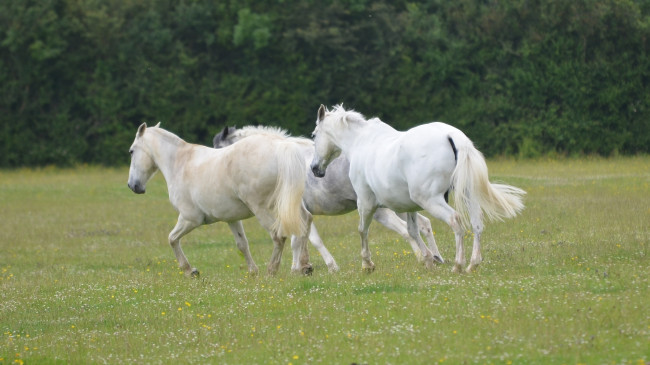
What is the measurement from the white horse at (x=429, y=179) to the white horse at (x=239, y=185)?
0.86m

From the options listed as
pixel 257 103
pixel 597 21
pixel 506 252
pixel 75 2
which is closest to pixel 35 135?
pixel 75 2

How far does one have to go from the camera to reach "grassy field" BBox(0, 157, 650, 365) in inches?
291

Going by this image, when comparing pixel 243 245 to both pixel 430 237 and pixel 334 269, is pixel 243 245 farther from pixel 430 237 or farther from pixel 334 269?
pixel 430 237

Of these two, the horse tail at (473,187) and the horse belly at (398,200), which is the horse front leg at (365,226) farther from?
the horse tail at (473,187)

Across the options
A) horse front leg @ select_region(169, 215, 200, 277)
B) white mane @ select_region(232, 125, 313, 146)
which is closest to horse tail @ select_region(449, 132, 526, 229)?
white mane @ select_region(232, 125, 313, 146)

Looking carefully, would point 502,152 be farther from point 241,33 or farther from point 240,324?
point 240,324

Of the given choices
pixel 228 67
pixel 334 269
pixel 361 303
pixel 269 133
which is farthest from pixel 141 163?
pixel 228 67

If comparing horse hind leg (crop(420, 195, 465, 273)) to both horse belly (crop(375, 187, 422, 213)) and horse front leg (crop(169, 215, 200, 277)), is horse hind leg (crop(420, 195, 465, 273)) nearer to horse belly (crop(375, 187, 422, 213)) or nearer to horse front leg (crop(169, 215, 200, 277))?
horse belly (crop(375, 187, 422, 213))

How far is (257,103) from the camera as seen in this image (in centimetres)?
3984

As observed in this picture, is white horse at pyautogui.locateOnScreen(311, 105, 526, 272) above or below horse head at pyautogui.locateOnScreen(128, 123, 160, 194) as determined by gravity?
above

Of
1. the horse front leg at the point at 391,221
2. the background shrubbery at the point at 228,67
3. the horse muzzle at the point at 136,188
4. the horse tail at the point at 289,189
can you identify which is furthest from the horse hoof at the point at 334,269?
the background shrubbery at the point at 228,67

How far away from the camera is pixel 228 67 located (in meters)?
41.7

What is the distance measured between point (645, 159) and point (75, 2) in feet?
81.6

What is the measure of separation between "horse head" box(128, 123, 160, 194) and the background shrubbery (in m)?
24.1
